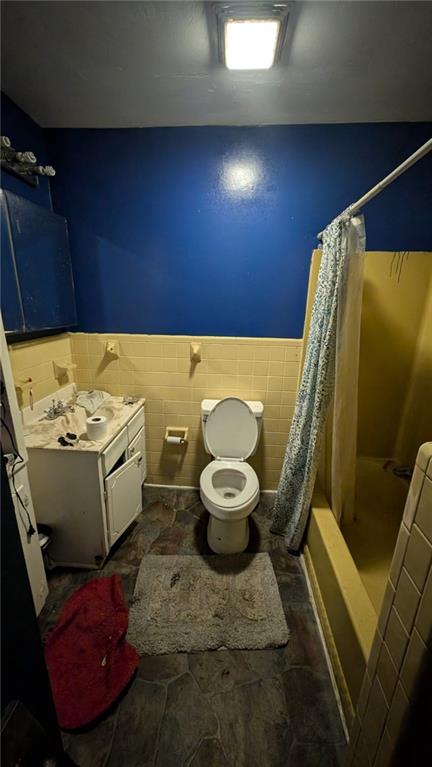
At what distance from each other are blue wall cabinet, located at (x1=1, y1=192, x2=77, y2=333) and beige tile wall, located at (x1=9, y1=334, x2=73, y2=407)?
0.13 m

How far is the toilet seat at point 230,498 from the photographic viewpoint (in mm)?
1551

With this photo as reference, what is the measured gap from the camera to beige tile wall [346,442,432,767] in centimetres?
51

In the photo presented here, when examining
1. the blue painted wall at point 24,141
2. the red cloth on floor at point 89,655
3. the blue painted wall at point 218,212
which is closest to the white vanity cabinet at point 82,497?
the red cloth on floor at point 89,655

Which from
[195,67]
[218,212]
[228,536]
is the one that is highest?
[195,67]

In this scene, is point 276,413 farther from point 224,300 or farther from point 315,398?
point 224,300

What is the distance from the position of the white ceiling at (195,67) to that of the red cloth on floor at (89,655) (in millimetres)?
2529

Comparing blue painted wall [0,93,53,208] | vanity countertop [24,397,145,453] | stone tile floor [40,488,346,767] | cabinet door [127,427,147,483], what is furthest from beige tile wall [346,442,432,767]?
blue painted wall [0,93,53,208]

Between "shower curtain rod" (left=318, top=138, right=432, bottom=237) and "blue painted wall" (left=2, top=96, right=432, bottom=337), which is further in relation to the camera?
"blue painted wall" (left=2, top=96, right=432, bottom=337)

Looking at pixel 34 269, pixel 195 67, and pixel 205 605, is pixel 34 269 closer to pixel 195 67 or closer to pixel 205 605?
pixel 195 67

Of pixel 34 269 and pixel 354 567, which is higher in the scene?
pixel 34 269

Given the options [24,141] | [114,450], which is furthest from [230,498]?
[24,141]

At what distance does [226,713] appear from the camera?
3.53 feet

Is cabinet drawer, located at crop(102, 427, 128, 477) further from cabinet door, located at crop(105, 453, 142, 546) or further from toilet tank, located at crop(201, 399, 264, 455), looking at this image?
toilet tank, located at crop(201, 399, 264, 455)

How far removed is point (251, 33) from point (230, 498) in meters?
2.18
